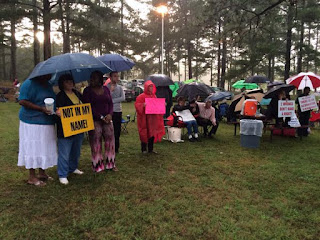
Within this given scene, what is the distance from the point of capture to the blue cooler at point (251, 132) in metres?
6.80

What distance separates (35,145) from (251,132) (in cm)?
517

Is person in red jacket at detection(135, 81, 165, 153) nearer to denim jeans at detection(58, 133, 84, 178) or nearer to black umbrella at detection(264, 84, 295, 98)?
denim jeans at detection(58, 133, 84, 178)

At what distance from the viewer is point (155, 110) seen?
5.70 metres

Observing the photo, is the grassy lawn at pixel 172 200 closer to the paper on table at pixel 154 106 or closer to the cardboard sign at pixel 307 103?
the paper on table at pixel 154 106

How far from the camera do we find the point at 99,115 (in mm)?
4344

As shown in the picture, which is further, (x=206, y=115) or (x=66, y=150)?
(x=206, y=115)

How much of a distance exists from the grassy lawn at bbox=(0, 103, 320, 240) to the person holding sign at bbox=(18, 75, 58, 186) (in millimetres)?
512

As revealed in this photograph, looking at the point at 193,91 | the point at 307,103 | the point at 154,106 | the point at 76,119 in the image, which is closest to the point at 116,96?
the point at 154,106

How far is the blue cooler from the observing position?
22.3 ft

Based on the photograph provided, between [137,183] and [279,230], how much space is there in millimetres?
2202

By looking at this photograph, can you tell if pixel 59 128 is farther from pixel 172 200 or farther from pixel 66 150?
pixel 172 200

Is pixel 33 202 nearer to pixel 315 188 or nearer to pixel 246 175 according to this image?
pixel 246 175

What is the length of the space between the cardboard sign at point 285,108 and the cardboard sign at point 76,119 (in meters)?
5.65

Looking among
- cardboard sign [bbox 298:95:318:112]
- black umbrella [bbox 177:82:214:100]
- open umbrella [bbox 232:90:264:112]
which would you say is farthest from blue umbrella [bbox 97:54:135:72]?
cardboard sign [bbox 298:95:318:112]
